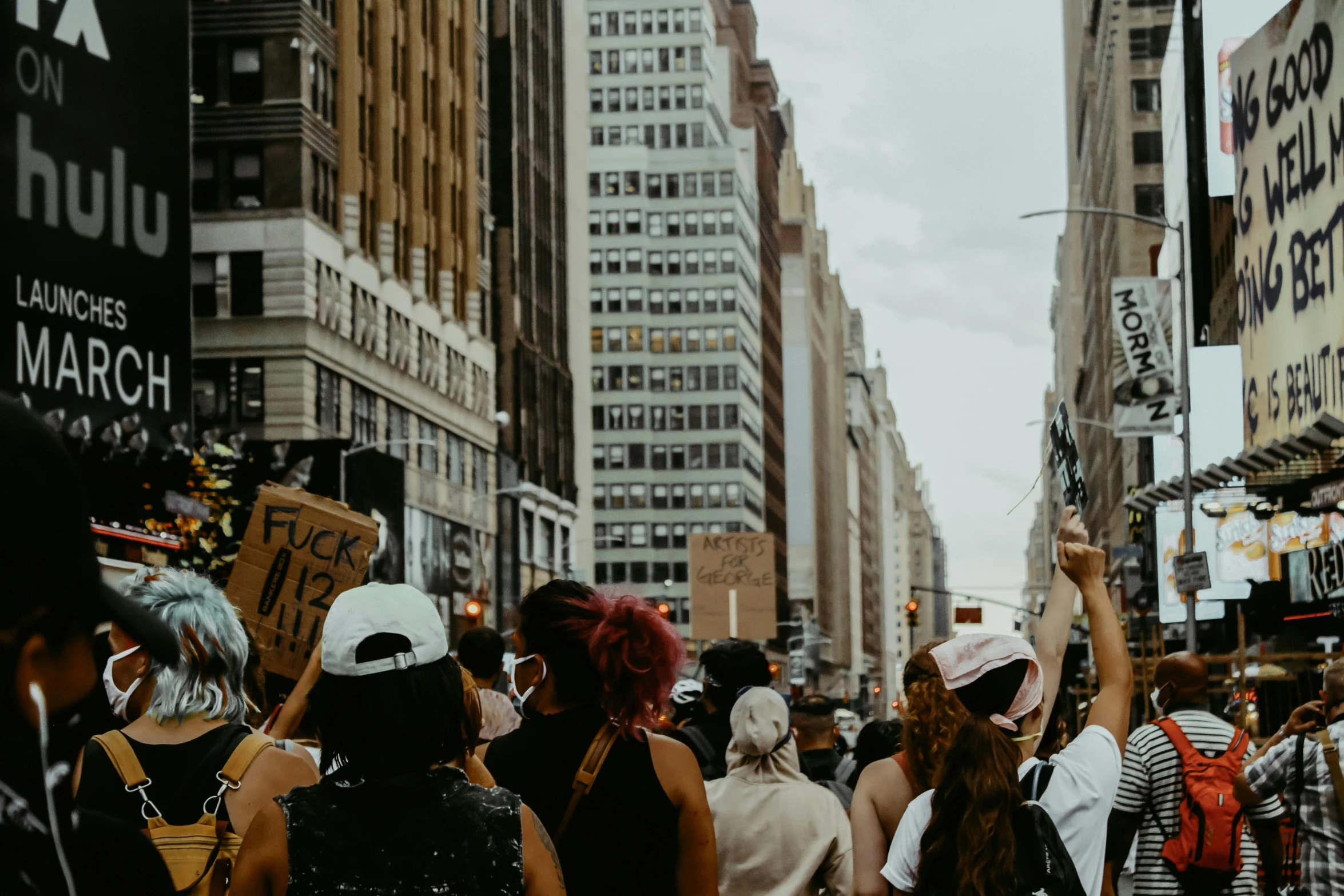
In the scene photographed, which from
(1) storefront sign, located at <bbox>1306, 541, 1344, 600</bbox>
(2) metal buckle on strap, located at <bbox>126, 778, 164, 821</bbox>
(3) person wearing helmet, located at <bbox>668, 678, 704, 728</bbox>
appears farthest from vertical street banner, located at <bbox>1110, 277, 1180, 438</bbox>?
(2) metal buckle on strap, located at <bbox>126, 778, 164, 821</bbox>

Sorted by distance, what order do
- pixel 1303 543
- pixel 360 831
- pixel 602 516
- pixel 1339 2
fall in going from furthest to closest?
1. pixel 602 516
2. pixel 1303 543
3. pixel 1339 2
4. pixel 360 831

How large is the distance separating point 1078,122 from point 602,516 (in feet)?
149

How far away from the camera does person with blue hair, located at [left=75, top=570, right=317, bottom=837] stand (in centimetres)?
502

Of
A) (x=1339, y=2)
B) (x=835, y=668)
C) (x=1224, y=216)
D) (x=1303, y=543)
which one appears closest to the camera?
(x=1339, y=2)

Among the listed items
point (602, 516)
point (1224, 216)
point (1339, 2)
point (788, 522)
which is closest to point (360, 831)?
point (1339, 2)

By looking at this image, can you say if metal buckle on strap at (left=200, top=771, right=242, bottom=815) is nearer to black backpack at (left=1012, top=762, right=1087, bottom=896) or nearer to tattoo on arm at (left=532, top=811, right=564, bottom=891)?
tattoo on arm at (left=532, top=811, right=564, bottom=891)

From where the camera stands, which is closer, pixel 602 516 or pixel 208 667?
pixel 208 667

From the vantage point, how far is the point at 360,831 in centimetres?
399

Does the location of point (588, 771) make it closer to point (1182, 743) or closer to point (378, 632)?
point (378, 632)

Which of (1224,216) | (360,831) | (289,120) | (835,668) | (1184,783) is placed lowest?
(835,668)

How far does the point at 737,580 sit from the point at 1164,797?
1727 inches

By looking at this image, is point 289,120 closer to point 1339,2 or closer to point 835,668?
point 1339,2

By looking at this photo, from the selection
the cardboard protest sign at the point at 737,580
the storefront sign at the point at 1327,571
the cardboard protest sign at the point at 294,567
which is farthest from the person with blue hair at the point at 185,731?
the cardboard protest sign at the point at 737,580

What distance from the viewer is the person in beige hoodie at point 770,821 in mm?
7691
